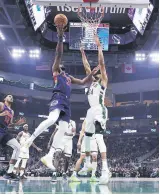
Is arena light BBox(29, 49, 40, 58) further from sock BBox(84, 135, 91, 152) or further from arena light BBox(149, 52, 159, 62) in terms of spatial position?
sock BBox(84, 135, 91, 152)

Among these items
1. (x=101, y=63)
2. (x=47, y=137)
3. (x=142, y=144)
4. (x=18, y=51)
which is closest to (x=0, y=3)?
(x=18, y=51)

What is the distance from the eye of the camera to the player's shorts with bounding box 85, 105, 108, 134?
239 inches

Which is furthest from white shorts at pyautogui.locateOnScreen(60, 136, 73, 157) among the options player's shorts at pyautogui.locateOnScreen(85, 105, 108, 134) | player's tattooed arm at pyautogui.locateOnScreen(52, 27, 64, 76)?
player's tattooed arm at pyautogui.locateOnScreen(52, 27, 64, 76)

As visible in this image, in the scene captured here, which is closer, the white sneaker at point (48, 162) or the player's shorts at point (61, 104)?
the white sneaker at point (48, 162)

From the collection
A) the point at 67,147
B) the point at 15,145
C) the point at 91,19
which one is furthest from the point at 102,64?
the point at 67,147

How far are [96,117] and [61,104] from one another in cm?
98

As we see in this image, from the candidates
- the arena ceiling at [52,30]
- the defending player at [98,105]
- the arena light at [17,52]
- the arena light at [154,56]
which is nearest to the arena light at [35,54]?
the arena ceiling at [52,30]

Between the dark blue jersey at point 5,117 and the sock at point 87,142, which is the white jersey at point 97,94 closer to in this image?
the sock at point 87,142

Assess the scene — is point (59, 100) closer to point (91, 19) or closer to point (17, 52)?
point (91, 19)

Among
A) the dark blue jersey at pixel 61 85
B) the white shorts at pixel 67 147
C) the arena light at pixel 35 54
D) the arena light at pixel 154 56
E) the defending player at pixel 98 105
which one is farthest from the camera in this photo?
the arena light at pixel 154 56

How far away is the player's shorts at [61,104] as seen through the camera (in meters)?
5.43

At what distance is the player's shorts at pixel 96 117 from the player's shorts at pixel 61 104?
2.63 feet

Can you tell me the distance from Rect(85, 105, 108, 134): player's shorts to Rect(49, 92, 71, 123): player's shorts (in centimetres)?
80

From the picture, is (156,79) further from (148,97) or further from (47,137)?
(47,137)
